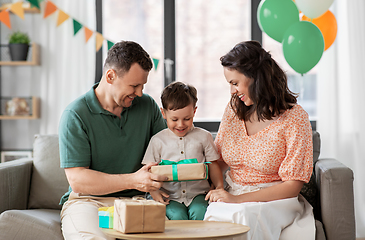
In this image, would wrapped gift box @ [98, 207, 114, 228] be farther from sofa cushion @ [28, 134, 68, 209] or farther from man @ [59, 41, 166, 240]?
sofa cushion @ [28, 134, 68, 209]

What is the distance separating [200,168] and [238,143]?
1.03 feet

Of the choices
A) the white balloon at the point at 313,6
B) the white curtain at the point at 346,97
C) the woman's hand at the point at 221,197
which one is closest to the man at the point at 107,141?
the woman's hand at the point at 221,197

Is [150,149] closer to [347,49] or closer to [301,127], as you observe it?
[301,127]

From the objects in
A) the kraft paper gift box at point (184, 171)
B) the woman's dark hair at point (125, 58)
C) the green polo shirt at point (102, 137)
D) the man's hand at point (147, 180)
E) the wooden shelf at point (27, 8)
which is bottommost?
the man's hand at point (147, 180)

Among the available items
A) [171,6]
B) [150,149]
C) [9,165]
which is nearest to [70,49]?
[171,6]

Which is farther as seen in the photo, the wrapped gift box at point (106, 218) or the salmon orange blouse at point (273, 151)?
A: the salmon orange blouse at point (273, 151)

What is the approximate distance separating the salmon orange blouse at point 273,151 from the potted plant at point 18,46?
220cm

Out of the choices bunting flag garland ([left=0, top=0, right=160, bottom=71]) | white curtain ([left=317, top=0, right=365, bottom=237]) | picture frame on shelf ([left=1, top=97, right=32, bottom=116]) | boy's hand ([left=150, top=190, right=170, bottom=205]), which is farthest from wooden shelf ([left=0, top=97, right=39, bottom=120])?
white curtain ([left=317, top=0, right=365, bottom=237])

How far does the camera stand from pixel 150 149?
6.10 ft

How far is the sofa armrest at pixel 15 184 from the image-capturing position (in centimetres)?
198

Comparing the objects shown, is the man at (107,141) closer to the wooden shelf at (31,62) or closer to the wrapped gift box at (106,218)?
the wrapped gift box at (106,218)

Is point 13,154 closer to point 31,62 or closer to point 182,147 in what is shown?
point 31,62

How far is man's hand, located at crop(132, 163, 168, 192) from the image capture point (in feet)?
5.10

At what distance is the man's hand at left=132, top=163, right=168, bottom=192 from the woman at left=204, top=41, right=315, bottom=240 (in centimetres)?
24
